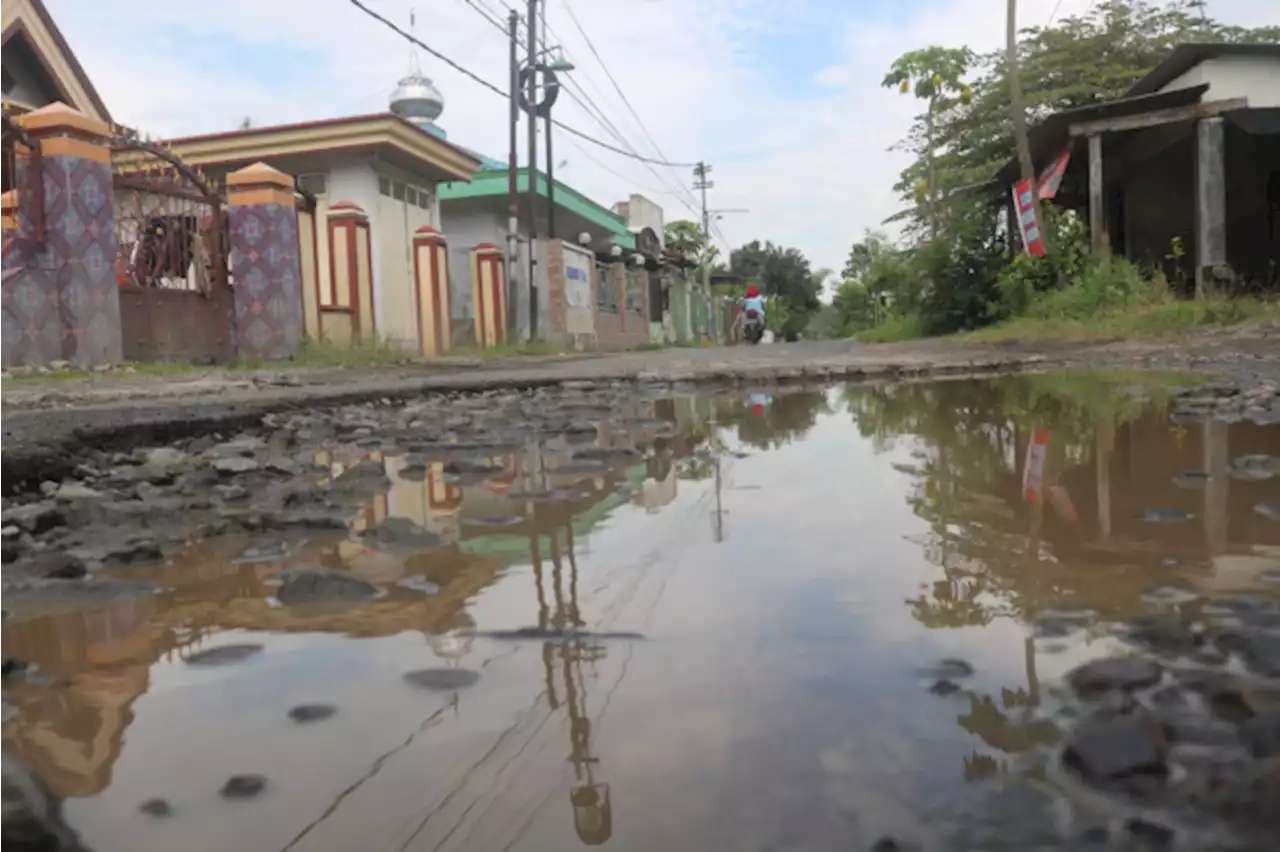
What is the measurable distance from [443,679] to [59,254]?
8830mm

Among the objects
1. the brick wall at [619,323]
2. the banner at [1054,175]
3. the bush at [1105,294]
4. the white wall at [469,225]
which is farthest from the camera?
the brick wall at [619,323]

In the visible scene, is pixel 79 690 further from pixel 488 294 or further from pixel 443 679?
pixel 488 294

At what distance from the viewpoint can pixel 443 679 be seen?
129 cm

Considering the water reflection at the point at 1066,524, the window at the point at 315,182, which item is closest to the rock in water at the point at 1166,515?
the water reflection at the point at 1066,524

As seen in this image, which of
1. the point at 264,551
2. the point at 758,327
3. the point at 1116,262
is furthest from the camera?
the point at 758,327

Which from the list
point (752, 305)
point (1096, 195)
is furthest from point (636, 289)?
point (1096, 195)

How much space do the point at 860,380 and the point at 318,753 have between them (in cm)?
707

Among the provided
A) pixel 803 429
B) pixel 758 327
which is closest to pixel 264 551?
pixel 803 429

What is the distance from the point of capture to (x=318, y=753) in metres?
1.07

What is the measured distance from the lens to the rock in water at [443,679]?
126cm

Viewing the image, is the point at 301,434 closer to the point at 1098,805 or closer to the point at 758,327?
the point at 1098,805

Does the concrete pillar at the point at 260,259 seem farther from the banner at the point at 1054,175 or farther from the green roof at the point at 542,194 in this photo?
the banner at the point at 1054,175

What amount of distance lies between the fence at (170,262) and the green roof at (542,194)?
7856 millimetres

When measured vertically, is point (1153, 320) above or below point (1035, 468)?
above
